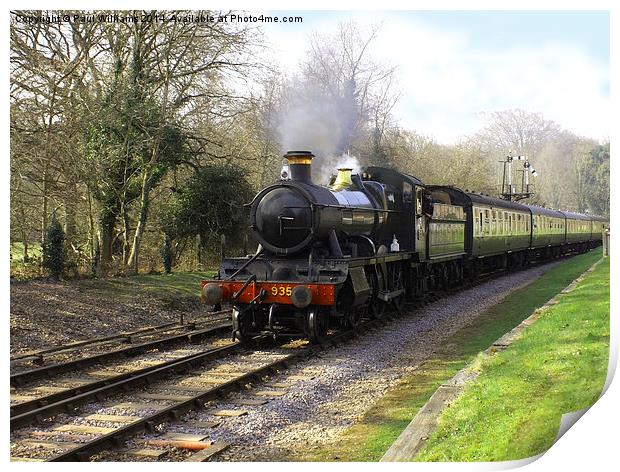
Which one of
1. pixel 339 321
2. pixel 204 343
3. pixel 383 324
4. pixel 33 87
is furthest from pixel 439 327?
pixel 33 87

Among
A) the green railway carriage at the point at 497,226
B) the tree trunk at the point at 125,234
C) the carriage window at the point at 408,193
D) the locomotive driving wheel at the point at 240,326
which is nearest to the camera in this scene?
the locomotive driving wheel at the point at 240,326

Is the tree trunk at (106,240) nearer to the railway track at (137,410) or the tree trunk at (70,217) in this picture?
the tree trunk at (70,217)

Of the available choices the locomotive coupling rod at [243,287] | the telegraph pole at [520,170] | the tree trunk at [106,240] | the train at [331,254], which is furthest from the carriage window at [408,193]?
the telegraph pole at [520,170]

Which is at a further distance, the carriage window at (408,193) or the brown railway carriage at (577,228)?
the brown railway carriage at (577,228)

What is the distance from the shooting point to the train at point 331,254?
11242mm

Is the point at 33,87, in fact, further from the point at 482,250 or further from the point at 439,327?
the point at 482,250

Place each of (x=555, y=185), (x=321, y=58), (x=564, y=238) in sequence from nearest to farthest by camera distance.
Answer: (x=321, y=58), (x=555, y=185), (x=564, y=238)

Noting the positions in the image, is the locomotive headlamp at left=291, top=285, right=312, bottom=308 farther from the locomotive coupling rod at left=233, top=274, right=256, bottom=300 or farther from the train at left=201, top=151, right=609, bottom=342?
the locomotive coupling rod at left=233, top=274, right=256, bottom=300

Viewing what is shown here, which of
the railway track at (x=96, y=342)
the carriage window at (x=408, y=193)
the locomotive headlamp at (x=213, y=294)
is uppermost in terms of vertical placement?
the carriage window at (x=408, y=193)

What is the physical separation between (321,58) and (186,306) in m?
6.94

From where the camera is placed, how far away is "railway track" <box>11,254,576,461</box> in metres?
6.33

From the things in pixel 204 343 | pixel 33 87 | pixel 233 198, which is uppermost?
pixel 33 87

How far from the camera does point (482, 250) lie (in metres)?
22.5

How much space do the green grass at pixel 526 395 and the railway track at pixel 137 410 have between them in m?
2.48
